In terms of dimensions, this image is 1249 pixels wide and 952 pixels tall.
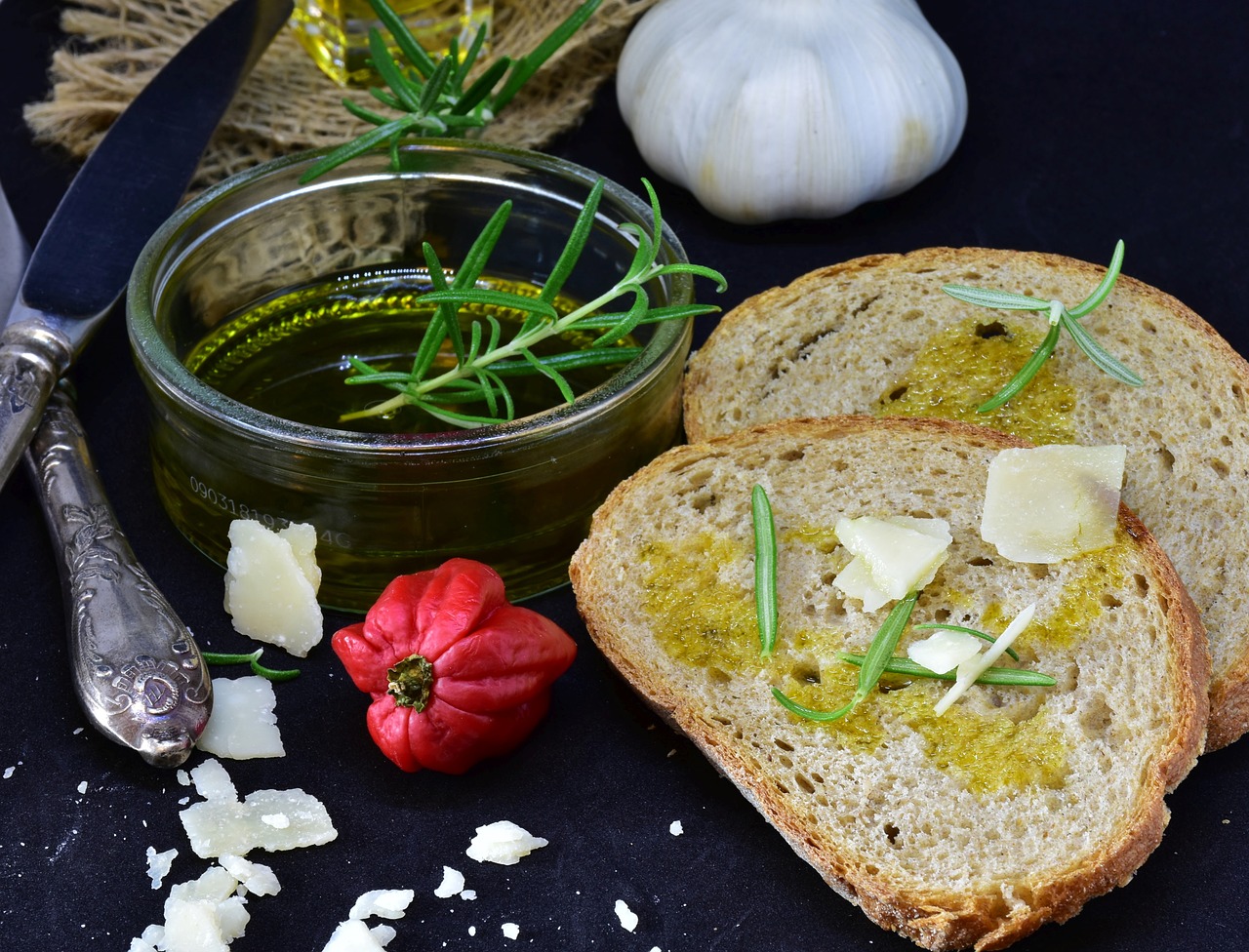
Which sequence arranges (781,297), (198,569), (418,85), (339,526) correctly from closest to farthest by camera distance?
(339,526), (198,569), (781,297), (418,85)

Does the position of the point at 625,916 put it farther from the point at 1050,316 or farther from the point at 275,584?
the point at 1050,316

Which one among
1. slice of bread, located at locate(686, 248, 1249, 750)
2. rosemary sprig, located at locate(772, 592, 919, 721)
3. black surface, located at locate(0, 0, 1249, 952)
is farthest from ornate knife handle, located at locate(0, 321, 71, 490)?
rosemary sprig, located at locate(772, 592, 919, 721)

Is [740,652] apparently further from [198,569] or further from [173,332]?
[173,332]

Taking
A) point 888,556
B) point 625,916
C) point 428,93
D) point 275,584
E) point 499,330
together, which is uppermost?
point 428,93

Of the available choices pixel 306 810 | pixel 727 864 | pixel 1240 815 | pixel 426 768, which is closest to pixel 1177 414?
pixel 1240 815

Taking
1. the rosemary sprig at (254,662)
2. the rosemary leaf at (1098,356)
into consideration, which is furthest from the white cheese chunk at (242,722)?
the rosemary leaf at (1098,356)

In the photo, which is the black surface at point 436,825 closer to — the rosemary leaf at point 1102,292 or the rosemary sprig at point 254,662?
the rosemary sprig at point 254,662

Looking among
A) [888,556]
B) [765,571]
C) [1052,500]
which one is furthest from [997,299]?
[765,571]
